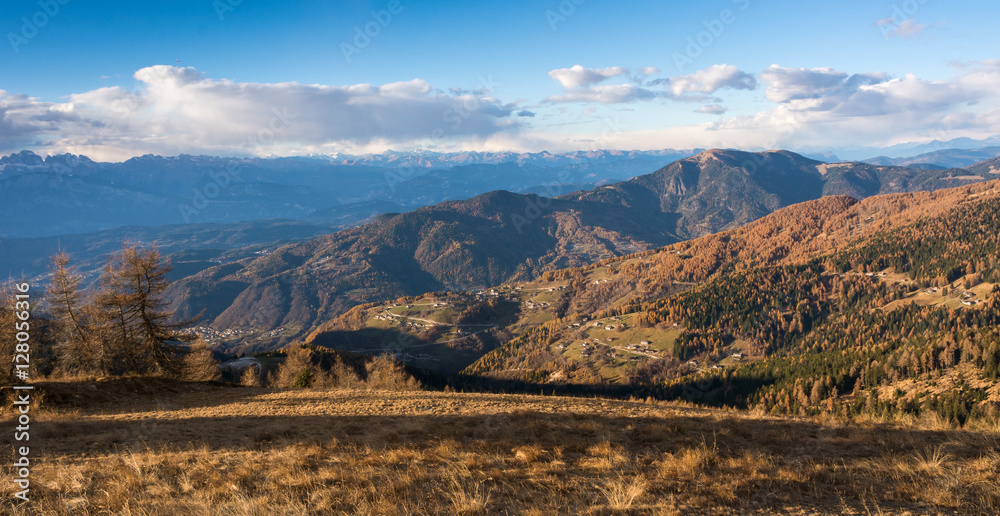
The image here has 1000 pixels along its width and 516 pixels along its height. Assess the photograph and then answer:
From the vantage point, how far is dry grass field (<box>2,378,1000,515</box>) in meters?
8.03

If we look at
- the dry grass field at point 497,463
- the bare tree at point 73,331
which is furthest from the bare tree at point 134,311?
the dry grass field at point 497,463

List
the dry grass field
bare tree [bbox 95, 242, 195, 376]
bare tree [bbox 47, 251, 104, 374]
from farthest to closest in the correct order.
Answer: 1. bare tree [bbox 95, 242, 195, 376]
2. bare tree [bbox 47, 251, 104, 374]
3. the dry grass field

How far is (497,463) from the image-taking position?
1102 centimetres

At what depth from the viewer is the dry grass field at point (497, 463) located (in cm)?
803

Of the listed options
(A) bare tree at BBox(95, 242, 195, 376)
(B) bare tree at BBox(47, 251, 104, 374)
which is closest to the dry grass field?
(A) bare tree at BBox(95, 242, 195, 376)

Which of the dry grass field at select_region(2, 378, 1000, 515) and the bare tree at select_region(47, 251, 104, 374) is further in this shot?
the bare tree at select_region(47, 251, 104, 374)

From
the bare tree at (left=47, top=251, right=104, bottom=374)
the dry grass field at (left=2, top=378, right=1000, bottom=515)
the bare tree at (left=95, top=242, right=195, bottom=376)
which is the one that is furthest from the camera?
the bare tree at (left=95, top=242, right=195, bottom=376)

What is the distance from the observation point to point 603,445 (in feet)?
41.0

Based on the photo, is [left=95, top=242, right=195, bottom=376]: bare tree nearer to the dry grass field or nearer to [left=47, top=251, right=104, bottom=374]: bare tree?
[left=47, top=251, right=104, bottom=374]: bare tree

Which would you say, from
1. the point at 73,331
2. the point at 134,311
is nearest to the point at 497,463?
the point at 134,311

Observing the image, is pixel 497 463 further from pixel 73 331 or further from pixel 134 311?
pixel 73 331

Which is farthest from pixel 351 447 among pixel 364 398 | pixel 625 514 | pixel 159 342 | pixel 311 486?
pixel 159 342

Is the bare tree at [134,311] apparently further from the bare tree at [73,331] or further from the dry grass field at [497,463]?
the dry grass field at [497,463]

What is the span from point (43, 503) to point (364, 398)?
15.6m
